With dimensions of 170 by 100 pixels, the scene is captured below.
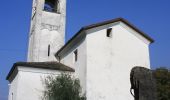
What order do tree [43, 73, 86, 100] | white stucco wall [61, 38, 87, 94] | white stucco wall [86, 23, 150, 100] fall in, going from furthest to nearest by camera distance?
white stucco wall [61, 38, 87, 94] < white stucco wall [86, 23, 150, 100] < tree [43, 73, 86, 100]

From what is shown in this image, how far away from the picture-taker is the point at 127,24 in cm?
2166

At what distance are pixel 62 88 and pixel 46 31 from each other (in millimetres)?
10366

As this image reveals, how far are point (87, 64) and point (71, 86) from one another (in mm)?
1863

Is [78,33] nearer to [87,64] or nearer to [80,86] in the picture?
[87,64]

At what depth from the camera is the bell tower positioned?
27391 mm

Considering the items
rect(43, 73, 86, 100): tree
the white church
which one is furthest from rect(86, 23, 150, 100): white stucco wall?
rect(43, 73, 86, 100): tree

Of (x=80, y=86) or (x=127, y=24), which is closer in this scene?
(x=80, y=86)

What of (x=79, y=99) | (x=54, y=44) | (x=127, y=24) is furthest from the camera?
(x=54, y=44)

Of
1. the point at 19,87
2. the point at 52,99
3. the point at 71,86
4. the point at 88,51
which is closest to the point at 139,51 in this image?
the point at 88,51

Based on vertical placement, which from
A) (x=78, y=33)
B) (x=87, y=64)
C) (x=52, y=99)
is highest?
(x=78, y=33)

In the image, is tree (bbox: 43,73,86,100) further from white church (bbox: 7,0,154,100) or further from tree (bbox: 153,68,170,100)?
tree (bbox: 153,68,170,100)

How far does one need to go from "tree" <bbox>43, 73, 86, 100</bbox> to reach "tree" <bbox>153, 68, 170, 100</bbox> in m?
10.2

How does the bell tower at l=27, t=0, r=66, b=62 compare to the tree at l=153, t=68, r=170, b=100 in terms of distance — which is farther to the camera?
the bell tower at l=27, t=0, r=66, b=62

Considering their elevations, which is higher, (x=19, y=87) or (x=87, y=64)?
(x=87, y=64)
